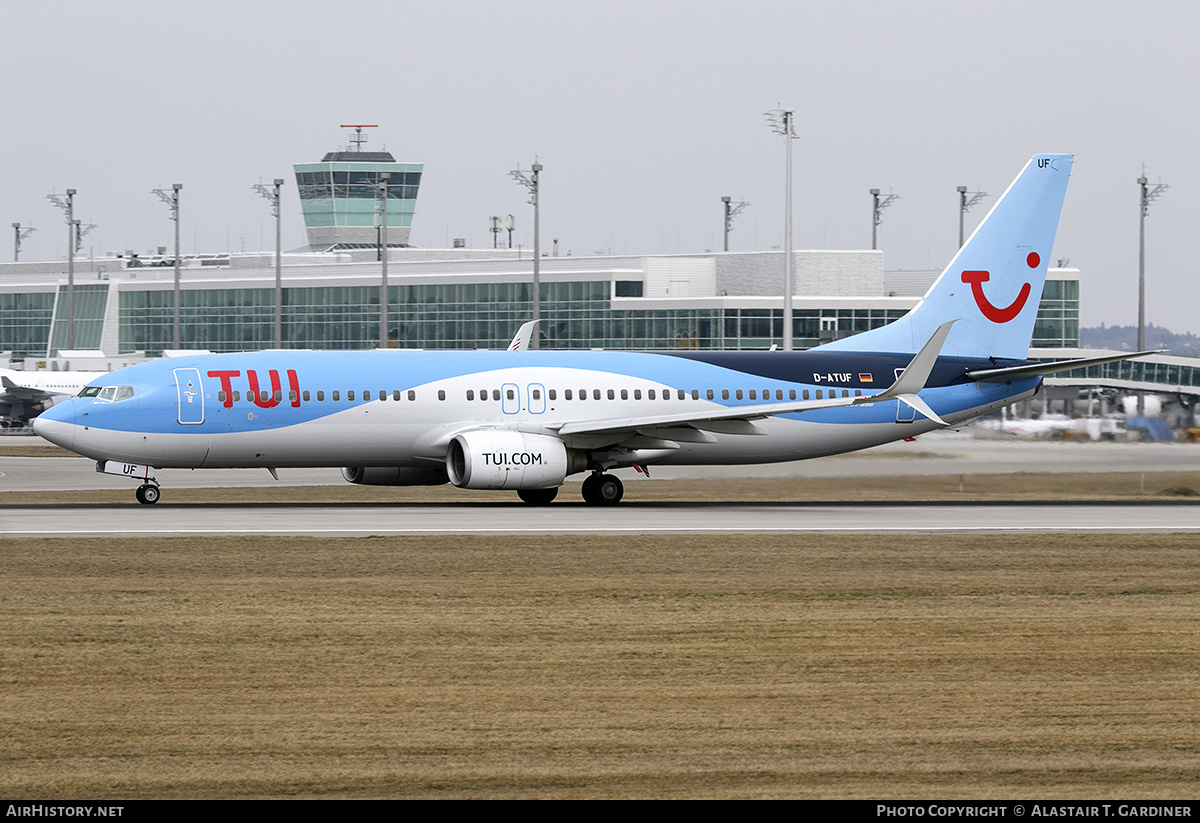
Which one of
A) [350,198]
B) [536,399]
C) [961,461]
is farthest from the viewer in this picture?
[350,198]

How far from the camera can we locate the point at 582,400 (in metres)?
38.0

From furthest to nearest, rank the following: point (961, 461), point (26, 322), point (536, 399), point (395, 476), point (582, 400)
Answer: point (26, 322) < point (961, 461) < point (395, 476) < point (582, 400) < point (536, 399)

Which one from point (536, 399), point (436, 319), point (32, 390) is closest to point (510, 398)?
point (536, 399)

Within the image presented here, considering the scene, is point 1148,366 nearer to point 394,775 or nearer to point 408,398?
point 408,398

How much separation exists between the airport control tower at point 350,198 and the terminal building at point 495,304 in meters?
17.2

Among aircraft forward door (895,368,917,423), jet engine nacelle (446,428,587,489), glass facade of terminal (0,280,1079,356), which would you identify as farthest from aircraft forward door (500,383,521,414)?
glass facade of terminal (0,280,1079,356)

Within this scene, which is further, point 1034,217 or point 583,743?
point 1034,217

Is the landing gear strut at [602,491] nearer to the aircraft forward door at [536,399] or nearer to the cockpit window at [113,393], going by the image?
the aircraft forward door at [536,399]

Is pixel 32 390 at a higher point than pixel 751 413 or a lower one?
lower

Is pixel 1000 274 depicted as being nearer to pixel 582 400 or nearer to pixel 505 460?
pixel 582 400

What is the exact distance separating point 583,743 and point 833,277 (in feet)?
346

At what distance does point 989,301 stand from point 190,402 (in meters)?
20.7

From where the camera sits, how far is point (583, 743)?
1223 centimetres

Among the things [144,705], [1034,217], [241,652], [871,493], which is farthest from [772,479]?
[144,705]
